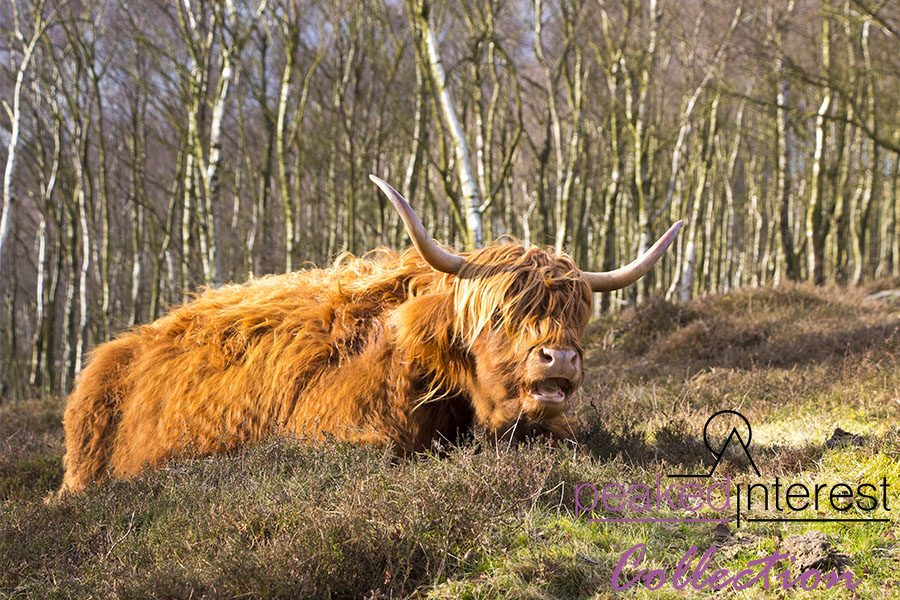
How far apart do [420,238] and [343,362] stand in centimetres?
87

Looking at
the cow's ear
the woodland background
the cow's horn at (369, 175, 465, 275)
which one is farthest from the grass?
the woodland background

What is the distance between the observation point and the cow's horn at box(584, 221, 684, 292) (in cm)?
388

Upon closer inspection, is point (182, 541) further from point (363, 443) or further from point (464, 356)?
point (464, 356)

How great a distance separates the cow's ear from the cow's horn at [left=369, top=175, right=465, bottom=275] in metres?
0.19

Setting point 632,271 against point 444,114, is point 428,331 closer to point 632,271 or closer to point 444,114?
point 632,271

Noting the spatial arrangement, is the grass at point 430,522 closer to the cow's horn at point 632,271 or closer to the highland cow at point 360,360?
the highland cow at point 360,360

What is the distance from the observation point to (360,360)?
388cm

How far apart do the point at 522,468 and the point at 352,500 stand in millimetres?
752

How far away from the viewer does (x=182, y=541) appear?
2602 millimetres

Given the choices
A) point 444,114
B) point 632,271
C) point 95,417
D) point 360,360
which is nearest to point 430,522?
point 360,360

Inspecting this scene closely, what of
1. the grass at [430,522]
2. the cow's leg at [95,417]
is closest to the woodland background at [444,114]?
the cow's leg at [95,417]

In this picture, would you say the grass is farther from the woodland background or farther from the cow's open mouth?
the woodland background

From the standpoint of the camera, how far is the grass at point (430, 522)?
2318 millimetres

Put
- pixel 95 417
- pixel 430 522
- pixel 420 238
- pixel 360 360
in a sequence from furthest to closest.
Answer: pixel 95 417 → pixel 360 360 → pixel 420 238 → pixel 430 522
